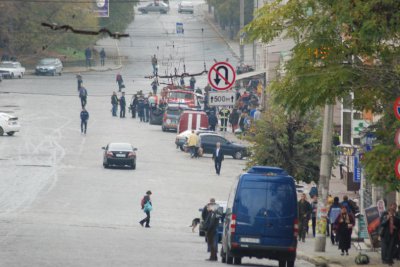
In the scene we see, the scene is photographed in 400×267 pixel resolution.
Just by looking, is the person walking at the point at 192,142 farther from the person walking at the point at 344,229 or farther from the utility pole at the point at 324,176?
the person walking at the point at 344,229

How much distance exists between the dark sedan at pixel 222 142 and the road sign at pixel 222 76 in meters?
29.0

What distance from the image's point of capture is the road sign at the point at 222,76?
3697 centimetres

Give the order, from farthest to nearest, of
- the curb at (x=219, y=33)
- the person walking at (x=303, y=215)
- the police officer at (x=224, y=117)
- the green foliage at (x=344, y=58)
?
the curb at (x=219, y=33) → the police officer at (x=224, y=117) → the person walking at (x=303, y=215) → the green foliage at (x=344, y=58)

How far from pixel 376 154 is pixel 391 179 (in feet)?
2.17

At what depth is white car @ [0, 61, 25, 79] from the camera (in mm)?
96100

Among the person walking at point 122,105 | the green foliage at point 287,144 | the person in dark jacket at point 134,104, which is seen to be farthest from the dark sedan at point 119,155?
the person in dark jacket at point 134,104

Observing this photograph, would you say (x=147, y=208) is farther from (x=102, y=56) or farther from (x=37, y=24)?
(x=102, y=56)

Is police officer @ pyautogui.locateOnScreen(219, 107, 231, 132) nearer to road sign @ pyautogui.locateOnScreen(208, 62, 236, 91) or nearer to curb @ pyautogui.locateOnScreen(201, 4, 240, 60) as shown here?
road sign @ pyautogui.locateOnScreen(208, 62, 236, 91)

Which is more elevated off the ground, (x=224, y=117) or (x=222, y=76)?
(x=222, y=76)

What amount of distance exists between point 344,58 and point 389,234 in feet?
16.9

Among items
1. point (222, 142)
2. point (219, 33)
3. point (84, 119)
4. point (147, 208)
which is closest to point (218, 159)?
point (222, 142)

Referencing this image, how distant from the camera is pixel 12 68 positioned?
96.6 meters

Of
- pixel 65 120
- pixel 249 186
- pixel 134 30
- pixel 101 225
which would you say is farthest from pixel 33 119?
pixel 134 30

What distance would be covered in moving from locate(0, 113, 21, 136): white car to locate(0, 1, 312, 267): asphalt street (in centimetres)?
50
